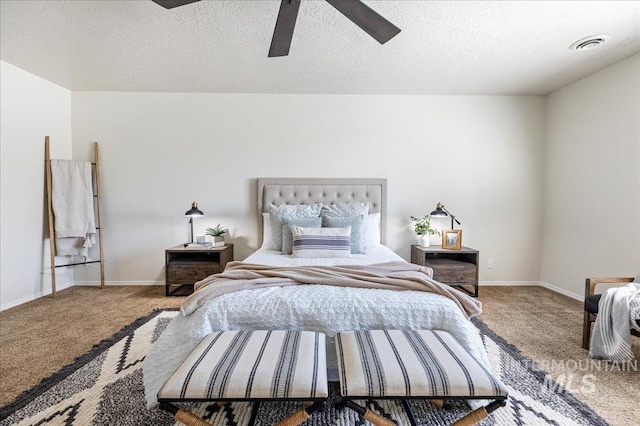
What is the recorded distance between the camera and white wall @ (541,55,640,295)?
2828mm

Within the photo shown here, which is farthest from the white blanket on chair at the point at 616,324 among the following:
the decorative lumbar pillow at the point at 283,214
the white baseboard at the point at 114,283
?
the white baseboard at the point at 114,283

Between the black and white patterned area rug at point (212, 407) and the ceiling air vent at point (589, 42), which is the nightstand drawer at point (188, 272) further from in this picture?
the ceiling air vent at point (589, 42)

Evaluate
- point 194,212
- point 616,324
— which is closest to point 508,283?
point 616,324

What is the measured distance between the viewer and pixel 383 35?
186 centimetres

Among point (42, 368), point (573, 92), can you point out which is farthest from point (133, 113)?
point (573, 92)

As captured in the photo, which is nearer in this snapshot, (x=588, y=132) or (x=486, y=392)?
(x=486, y=392)

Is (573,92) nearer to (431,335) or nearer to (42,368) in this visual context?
(431,335)

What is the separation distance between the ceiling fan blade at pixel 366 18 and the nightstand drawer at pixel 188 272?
2846 mm

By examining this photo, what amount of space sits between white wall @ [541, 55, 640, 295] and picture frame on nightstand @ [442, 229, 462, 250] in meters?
1.28

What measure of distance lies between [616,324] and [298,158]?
3309 millimetres

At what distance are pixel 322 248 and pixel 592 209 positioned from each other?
9.85 feet

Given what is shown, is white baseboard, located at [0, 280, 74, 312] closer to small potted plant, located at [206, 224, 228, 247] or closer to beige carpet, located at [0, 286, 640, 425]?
beige carpet, located at [0, 286, 640, 425]

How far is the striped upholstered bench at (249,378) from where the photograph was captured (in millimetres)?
1111

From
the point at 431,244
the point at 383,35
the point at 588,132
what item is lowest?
the point at 431,244
